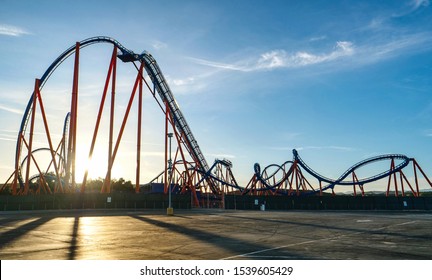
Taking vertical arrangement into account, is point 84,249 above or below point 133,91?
below

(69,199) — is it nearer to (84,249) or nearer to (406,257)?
(84,249)

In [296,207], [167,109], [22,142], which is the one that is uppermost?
[167,109]

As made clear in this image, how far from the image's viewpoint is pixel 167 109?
1570 inches

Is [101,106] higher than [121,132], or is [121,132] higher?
[101,106]

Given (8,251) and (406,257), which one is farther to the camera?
(8,251)

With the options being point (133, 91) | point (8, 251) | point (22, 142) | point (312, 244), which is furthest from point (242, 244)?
point (22, 142)

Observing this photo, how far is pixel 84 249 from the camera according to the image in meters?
8.84

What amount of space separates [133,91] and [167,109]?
556cm
